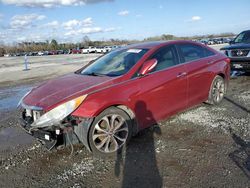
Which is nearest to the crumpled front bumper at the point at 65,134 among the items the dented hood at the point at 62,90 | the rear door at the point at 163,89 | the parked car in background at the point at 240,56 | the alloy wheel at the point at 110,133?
the alloy wheel at the point at 110,133

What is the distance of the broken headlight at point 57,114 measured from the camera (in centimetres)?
390

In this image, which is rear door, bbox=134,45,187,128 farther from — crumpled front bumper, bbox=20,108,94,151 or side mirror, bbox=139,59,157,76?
crumpled front bumper, bbox=20,108,94,151

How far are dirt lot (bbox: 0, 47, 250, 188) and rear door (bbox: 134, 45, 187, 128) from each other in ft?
1.31

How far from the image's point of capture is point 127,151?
4406mm

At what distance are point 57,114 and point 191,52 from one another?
3.29 m

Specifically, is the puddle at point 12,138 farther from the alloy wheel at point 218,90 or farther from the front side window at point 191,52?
the alloy wheel at point 218,90

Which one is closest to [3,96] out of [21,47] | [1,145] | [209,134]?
[1,145]

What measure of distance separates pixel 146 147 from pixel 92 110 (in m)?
1.13

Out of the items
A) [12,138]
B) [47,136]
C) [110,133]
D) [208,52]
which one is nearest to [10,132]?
[12,138]

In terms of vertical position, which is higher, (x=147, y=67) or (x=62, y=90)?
(x=147, y=67)

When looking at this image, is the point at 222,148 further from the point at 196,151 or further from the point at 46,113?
the point at 46,113

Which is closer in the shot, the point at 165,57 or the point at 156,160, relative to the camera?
the point at 156,160

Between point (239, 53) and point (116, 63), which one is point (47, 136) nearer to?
point (116, 63)

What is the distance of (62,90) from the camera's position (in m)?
4.37
